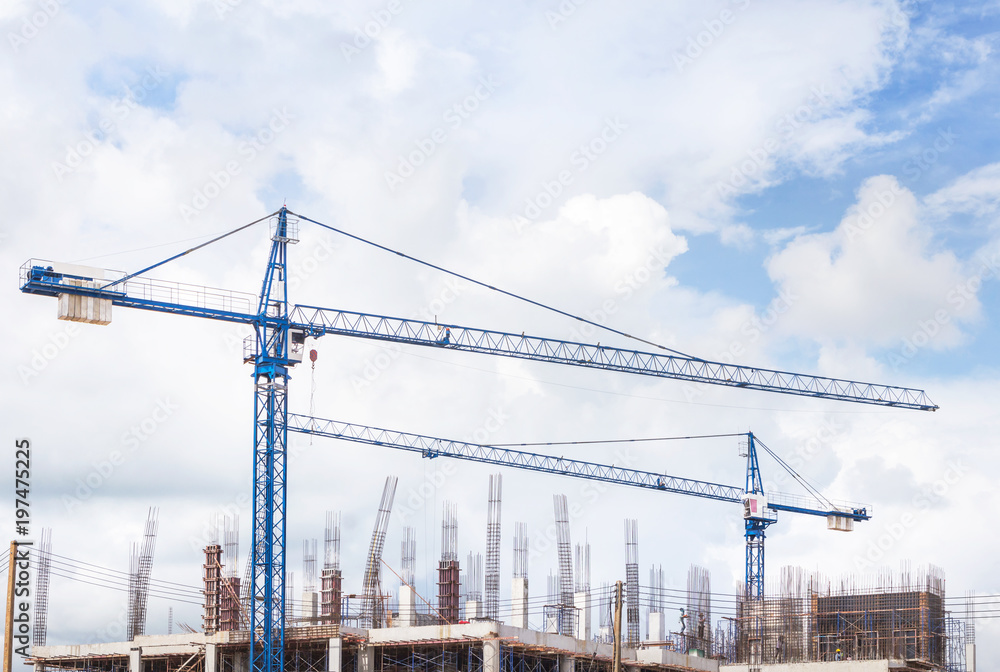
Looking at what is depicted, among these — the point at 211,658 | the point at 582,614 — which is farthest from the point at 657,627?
the point at 211,658

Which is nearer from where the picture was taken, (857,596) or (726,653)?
(857,596)

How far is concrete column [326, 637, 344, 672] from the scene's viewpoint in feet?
193

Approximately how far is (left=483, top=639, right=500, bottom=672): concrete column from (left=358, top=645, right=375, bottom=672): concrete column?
6714 millimetres

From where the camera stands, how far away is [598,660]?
62.1 meters

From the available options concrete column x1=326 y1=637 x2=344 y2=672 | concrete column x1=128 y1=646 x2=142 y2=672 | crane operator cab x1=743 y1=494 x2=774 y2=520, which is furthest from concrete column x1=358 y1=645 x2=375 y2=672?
crane operator cab x1=743 y1=494 x2=774 y2=520

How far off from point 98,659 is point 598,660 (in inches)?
1151

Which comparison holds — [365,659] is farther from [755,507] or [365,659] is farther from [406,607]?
[755,507]

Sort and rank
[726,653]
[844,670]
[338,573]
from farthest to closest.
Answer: [726,653], [338,573], [844,670]

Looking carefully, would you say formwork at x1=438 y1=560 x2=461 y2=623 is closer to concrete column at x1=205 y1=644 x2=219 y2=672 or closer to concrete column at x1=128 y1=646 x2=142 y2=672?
concrete column at x1=205 y1=644 x2=219 y2=672

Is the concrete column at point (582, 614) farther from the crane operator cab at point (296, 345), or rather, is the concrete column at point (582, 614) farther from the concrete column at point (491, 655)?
the crane operator cab at point (296, 345)

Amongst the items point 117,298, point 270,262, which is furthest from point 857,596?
point 117,298

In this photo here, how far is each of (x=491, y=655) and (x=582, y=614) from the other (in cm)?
1027

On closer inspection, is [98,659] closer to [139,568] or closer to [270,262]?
[139,568]

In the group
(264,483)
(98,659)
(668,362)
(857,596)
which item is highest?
(668,362)
